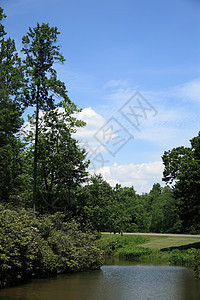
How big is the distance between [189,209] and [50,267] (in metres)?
16.2

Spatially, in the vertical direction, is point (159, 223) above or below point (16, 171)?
below

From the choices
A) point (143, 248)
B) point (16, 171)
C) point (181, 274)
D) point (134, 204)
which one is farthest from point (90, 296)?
point (134, 204)

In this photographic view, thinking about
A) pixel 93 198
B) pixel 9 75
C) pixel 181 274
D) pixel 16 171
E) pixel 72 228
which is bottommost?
pixel 181 274

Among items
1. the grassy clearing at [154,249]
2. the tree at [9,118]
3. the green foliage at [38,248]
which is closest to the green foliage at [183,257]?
the grassy clearing at [154,249]

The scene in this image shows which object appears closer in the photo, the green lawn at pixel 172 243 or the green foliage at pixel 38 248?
the green foliage at pixel 38 248

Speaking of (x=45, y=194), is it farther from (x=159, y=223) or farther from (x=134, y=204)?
(x=134, y=204)

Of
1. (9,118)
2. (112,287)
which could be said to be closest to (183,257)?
(112,287)

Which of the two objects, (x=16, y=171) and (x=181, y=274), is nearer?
(x=181, y=274)

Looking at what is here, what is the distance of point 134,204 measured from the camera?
77.8 metres

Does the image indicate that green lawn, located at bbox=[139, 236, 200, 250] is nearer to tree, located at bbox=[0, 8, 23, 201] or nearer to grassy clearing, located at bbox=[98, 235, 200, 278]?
grassy clearing, located at bbox=[98, 235, 200, 278]

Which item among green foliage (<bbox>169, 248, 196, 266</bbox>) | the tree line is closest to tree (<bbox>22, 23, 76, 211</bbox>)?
the tree line

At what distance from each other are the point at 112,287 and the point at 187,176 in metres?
15.8

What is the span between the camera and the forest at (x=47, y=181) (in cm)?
1925

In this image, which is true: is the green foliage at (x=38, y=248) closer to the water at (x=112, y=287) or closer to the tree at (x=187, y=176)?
the water at (x=112, y=287)
